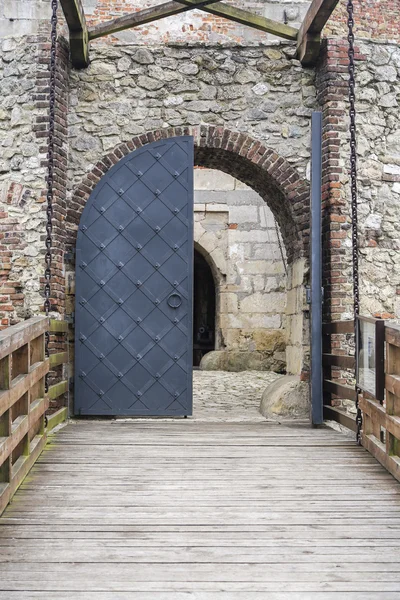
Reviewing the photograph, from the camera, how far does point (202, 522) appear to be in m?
3.10

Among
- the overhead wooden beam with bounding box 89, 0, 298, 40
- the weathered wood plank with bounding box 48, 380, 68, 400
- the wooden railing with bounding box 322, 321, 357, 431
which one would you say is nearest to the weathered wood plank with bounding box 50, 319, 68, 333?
the weathered wood plank with bounding box 48, 380, 68, 400

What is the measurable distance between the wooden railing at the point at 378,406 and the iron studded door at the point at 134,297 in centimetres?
119

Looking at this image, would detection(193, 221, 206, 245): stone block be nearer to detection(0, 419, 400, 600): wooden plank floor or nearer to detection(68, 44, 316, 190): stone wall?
detection(68, 44, 316, 190): stone wall

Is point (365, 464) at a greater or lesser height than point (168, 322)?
lesser

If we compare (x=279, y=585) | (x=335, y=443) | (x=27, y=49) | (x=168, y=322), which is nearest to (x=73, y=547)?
(x=279, y=585)

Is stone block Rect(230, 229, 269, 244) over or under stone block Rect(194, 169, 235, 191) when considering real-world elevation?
under

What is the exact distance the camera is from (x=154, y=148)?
615 cm

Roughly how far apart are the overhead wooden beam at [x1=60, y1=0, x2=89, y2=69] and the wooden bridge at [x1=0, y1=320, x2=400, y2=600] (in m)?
2.51

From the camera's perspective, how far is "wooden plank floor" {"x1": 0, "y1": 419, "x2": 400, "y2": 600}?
2432 mm

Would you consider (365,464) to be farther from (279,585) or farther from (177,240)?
(177,240)

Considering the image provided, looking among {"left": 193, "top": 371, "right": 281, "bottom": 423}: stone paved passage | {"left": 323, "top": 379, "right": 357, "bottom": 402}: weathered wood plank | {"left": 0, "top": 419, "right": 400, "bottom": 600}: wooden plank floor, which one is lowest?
{"left": 193, "top": 371, "right": 281, "bottom": 423}: stone paved passage

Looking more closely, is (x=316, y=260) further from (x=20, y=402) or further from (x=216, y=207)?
(x=216, y=207)

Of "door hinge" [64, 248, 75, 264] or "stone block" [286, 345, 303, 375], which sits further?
"stone block" [286, 345, 303, 375]

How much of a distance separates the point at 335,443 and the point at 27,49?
13.3 ft
